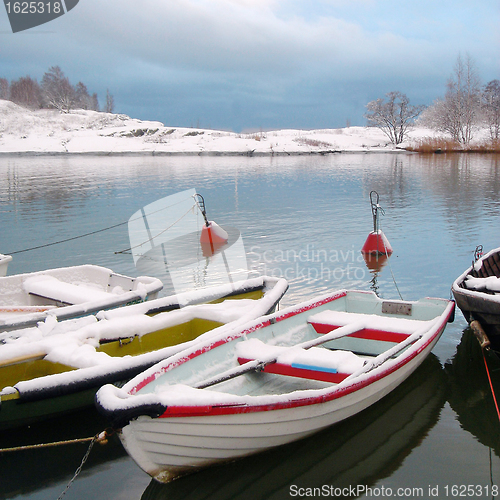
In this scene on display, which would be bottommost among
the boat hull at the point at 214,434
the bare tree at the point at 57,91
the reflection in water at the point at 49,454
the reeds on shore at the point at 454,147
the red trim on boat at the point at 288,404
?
the reflection in water at the point at 49,454

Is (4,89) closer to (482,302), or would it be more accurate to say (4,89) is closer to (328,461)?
(482,302)

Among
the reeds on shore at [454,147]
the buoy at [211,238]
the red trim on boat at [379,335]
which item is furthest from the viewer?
the reeds on shore at [454,147]

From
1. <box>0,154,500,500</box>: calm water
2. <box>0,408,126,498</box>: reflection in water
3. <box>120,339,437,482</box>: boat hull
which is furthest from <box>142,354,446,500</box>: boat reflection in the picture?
<box>0,408,126,498</box>: reflection in water

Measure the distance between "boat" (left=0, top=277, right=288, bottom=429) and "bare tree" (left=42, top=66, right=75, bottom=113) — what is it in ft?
424

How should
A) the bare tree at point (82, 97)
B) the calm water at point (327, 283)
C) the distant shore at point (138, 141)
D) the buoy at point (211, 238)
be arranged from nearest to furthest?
the calm water at point (327, 283) < the buoy at point (211, 238) < the distant shore at point (138, 141) < the bare tree at point (82, 97)

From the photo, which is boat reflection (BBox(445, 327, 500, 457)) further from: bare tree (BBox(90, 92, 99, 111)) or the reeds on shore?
bare tree (BBox(90, 92, 99, 111))

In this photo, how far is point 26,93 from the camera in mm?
132000

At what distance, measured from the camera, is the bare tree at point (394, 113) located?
Answer: 3321 inches

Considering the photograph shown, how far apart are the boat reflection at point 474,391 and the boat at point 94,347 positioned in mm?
2767

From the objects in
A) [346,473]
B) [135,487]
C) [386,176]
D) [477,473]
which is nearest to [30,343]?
[135,487]

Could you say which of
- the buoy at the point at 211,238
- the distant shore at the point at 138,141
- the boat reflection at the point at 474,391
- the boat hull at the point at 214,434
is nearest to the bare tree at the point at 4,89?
the distant shore at the point at 138,141

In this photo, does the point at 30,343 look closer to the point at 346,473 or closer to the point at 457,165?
the point at 346,473

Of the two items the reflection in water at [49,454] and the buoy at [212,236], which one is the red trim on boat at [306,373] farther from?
the buoy at [212,236]

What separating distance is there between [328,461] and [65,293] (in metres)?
5.37
